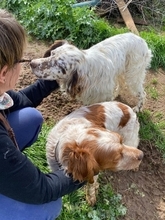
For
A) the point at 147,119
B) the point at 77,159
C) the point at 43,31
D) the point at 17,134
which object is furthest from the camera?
the point at 43,31

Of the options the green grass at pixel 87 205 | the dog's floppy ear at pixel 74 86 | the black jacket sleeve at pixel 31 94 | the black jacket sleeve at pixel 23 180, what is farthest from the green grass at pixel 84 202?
the black jacket sleeve at pixel 23 180

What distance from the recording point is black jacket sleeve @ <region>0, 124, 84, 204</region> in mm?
2129

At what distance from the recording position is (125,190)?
3.68 meters

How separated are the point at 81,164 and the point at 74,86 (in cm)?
142

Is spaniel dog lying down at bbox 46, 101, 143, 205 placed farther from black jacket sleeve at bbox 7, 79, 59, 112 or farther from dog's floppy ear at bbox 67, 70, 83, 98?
dog's floppy ear at bbox 67, 70, 83, 98

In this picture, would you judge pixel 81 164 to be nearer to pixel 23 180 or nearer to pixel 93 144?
pixel 93 144

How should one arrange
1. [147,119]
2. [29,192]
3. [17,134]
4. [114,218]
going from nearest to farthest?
[29,192] → [17,134] → [114,218] → [147,119]

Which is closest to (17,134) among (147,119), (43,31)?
(147,119)

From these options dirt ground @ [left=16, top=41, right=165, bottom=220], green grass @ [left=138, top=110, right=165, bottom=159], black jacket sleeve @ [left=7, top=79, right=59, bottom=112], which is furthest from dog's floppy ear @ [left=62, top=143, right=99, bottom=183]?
green grass @ [left=138, top=110, right=165, bottom=159]

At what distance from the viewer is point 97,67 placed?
12.7ft

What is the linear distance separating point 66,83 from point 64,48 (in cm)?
35

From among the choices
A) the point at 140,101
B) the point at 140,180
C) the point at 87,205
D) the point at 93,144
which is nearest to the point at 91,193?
the point at 87,205

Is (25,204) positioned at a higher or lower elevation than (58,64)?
lower

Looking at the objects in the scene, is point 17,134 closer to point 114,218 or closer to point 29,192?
point 29,192
